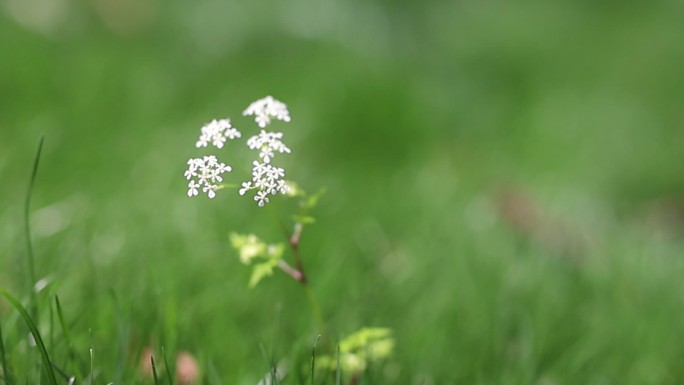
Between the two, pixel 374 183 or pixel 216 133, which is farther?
pixel 374 183

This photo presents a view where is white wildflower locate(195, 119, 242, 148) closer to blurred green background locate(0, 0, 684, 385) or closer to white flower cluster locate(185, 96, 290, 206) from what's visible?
white flower cluster locate(185, 96, 290, 206)

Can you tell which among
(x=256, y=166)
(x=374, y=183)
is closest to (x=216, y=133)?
(x=256, y=166)

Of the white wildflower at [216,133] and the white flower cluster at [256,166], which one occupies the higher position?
the white wildflower at [216,133]

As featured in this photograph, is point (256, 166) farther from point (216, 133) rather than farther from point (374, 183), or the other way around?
point (374, 183)

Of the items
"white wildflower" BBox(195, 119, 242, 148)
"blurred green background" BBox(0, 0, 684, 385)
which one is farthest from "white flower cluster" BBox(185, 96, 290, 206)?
"blurred green background" BBox(0, 0, 684, 385)

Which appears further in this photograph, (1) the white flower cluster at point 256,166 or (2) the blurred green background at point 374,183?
(2) the blurred green background at point 374,183

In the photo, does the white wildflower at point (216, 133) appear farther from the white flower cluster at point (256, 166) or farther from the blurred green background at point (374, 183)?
the blurred green background at point (374, 183)

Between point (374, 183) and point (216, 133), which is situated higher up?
point (374, 183)

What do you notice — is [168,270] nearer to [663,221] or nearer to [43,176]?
[43,176]

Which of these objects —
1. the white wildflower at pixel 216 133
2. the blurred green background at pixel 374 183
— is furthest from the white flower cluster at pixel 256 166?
the blurred green background at pixel 374 183
